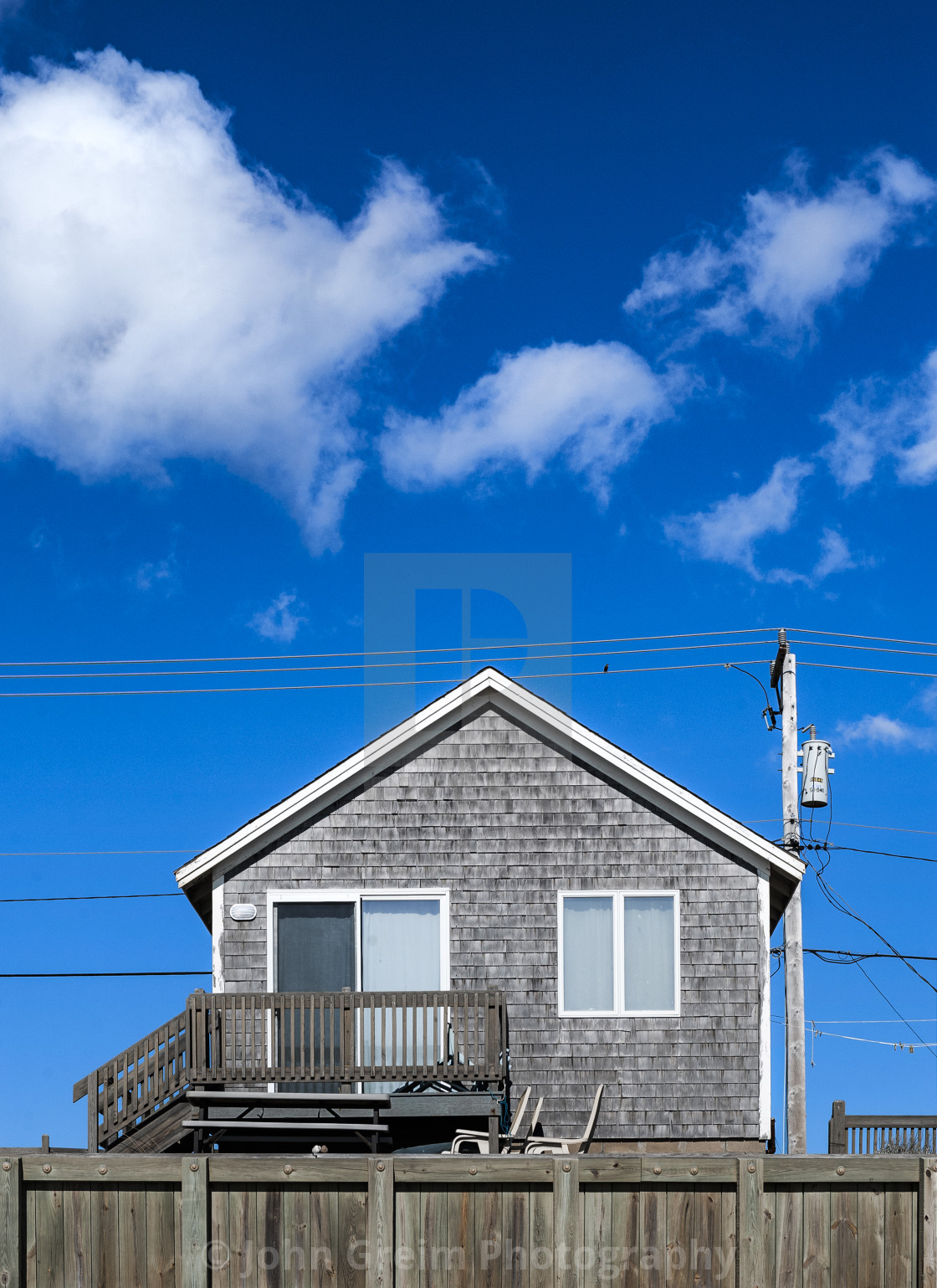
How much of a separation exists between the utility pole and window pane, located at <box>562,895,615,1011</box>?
10.3 ft

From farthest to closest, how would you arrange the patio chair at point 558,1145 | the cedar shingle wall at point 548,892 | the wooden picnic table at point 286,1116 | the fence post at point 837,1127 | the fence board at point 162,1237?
the fence post at point 837,1127 < the cedar shingle wall at point 548,892 < the wooden picnic table at point 286,1116 < the patio chair at point 558,1145 < the fence board at point 162,1237

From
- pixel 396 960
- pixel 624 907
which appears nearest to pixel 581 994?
pixel 624 907

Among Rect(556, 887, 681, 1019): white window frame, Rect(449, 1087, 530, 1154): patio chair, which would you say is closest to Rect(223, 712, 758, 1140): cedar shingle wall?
Rect(556, 887, 681, 1019): white window frame

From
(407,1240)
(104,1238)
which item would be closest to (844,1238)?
(407,1240)

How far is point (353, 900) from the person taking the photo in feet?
57.4

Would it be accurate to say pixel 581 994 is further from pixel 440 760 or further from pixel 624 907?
pixel 440 760

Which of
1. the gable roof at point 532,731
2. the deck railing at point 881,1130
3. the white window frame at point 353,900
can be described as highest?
the gable roof at point 532,731

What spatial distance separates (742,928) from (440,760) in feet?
15.2

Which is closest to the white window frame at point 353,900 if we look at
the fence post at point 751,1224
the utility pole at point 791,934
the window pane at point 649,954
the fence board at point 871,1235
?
the window pane at point 649,954

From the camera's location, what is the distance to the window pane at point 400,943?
17.3m

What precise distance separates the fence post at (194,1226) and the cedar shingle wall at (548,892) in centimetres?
925

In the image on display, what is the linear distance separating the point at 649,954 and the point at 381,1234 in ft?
31.9

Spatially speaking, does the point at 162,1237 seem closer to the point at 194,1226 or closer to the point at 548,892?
the point at 194,1226

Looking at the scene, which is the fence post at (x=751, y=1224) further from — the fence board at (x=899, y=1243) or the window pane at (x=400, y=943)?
the window pane at (x=400, y=943)
